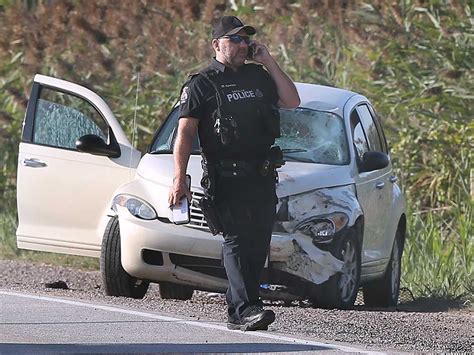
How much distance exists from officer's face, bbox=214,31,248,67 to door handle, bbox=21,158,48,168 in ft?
11.7

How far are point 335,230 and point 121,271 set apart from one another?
1.58 m

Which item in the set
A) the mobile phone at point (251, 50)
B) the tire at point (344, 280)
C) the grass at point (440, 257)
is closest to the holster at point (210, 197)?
the mobile phone at point (251, 50)

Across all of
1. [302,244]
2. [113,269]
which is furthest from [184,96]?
[113,269]

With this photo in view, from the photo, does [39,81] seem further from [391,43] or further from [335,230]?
[391,43]

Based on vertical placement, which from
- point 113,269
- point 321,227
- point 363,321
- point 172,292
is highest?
point 321,227

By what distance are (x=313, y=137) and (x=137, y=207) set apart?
1.60 metres

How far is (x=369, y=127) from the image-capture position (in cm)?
1217

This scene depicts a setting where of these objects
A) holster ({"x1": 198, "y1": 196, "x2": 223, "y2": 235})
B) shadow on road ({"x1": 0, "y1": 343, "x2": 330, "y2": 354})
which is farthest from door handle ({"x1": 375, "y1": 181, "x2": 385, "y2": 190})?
shadow on road ({"x1": 0, "y1": 343, "x2": 330, "y2": 354})

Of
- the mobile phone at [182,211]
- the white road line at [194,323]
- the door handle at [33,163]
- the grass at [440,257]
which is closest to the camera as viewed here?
the white road line at [194,323]

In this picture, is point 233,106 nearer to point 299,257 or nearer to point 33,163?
point 299,257

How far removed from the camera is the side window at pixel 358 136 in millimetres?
11453

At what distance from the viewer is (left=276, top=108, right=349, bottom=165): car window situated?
11055mm

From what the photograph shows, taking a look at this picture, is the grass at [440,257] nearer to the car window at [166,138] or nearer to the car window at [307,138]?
the car window at [307,138]

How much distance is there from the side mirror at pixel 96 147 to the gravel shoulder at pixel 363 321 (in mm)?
1093
